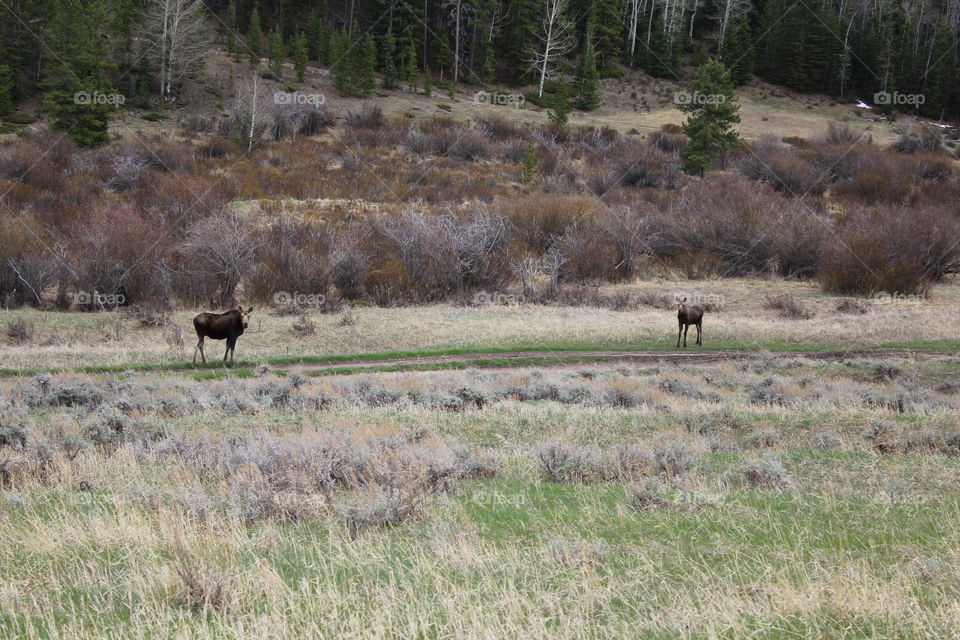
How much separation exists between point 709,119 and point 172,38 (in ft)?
136

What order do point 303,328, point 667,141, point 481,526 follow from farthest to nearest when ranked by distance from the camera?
point 667,141 < point 303,328 < point 481,526

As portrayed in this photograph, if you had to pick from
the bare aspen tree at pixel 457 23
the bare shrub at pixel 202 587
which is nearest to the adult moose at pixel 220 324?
the bare shrub at pixel 202 587

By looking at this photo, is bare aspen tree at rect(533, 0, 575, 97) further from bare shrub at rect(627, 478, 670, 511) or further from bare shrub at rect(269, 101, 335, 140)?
bare shrub at rect(627, 478, 670, 511)

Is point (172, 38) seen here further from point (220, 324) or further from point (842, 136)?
point (842, 136)

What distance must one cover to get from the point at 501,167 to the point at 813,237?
24050 mm

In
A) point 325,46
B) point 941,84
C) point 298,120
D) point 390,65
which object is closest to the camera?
point 298,120

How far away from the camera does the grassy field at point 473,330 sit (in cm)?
1959

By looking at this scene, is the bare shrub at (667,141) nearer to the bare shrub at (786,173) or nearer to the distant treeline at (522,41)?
the bare shrub at (786,173)

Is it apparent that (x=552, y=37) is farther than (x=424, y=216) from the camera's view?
Yes

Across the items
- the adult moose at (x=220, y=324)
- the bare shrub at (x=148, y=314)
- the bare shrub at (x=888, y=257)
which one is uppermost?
the bare shrub at (x=888, y=257)

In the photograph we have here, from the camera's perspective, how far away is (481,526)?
6.04 m

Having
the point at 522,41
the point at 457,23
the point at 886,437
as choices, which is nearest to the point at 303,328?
the point at 886,437

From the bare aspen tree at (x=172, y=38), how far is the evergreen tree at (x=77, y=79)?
797 cm

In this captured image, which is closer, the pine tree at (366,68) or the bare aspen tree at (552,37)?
the pine tree at (366,68)
